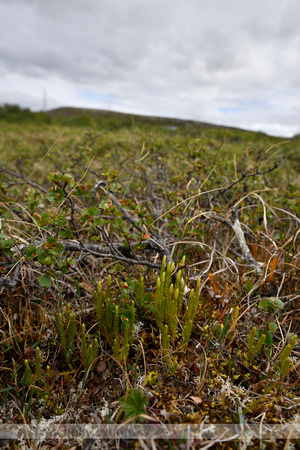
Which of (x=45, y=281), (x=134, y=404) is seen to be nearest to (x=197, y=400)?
(x=134, y=404)

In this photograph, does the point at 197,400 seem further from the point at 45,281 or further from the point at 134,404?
the point at 45,281

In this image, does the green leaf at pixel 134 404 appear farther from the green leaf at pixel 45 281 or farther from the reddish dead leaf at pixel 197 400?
the green leaf at pixel 45 281

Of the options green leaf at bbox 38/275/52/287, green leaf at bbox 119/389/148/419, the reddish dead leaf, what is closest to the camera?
green leaf at bbox 119/389/148/419

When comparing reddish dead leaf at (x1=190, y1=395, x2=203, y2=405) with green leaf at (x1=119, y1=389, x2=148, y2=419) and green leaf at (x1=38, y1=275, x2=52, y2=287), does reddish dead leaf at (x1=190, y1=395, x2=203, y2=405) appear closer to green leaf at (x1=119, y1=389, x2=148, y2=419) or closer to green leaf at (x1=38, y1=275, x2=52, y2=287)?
green leaf at (x1=119, y1=389, x2=148, y2=419)

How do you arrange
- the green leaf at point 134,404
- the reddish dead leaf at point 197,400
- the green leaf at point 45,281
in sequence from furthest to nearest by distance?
the green leaf at point 45,281
the reddish dead leaf at point 197,400
the green leaf at point 134,404

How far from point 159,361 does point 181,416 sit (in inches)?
12.1

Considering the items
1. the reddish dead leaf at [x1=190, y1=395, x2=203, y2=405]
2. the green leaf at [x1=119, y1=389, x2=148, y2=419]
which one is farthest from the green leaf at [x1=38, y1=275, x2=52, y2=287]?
Answer: the reddish dead leaf at [x1=190, y1=395, x2=203, y2=405]

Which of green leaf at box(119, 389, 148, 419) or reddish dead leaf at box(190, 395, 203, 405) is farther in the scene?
reddish dead leaf at box(190, 395, 203, 405)

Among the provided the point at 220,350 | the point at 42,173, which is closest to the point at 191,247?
the point at 220,350

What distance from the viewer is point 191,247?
8.60 ft

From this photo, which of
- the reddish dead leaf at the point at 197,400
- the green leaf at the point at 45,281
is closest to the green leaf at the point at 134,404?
the reddish dead leaf at the point at 197,400

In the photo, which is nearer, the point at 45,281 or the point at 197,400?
the point at 197,400

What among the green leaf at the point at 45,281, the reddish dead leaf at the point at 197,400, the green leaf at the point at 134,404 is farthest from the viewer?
the green leaf at the point at 45,281

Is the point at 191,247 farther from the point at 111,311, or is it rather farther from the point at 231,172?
the point at 231,172
